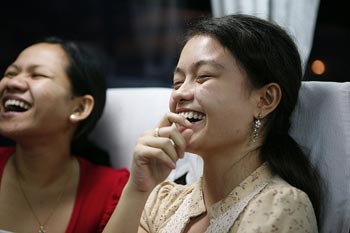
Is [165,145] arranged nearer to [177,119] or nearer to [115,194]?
[177,119]

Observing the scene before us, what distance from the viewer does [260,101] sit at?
1.24m

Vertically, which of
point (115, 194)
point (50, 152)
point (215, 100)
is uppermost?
point (215, 100)

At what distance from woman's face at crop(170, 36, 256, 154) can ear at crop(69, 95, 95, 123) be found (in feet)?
2.23

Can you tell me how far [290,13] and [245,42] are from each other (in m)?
0.96

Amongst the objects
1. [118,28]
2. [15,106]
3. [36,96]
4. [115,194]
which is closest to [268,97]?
[115,194]

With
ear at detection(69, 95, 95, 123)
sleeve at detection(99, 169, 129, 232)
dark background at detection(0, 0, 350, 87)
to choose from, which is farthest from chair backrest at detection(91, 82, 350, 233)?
dark background at detection(0, 0, 350, 87)

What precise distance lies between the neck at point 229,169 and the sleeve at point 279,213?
0.38ft

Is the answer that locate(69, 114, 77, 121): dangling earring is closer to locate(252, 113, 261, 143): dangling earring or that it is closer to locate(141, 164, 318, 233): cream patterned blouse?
locate(141, 164, 318, 233): cream patterned blouse

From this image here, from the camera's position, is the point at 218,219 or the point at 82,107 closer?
the point at 218,219

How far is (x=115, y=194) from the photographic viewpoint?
1723 millimetres

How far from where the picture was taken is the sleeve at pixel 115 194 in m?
1.66

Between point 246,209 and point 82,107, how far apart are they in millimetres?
940

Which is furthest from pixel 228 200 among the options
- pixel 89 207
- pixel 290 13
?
pixel 290 13

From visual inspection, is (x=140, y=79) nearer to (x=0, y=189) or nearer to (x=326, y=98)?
(x=0, y=189)
